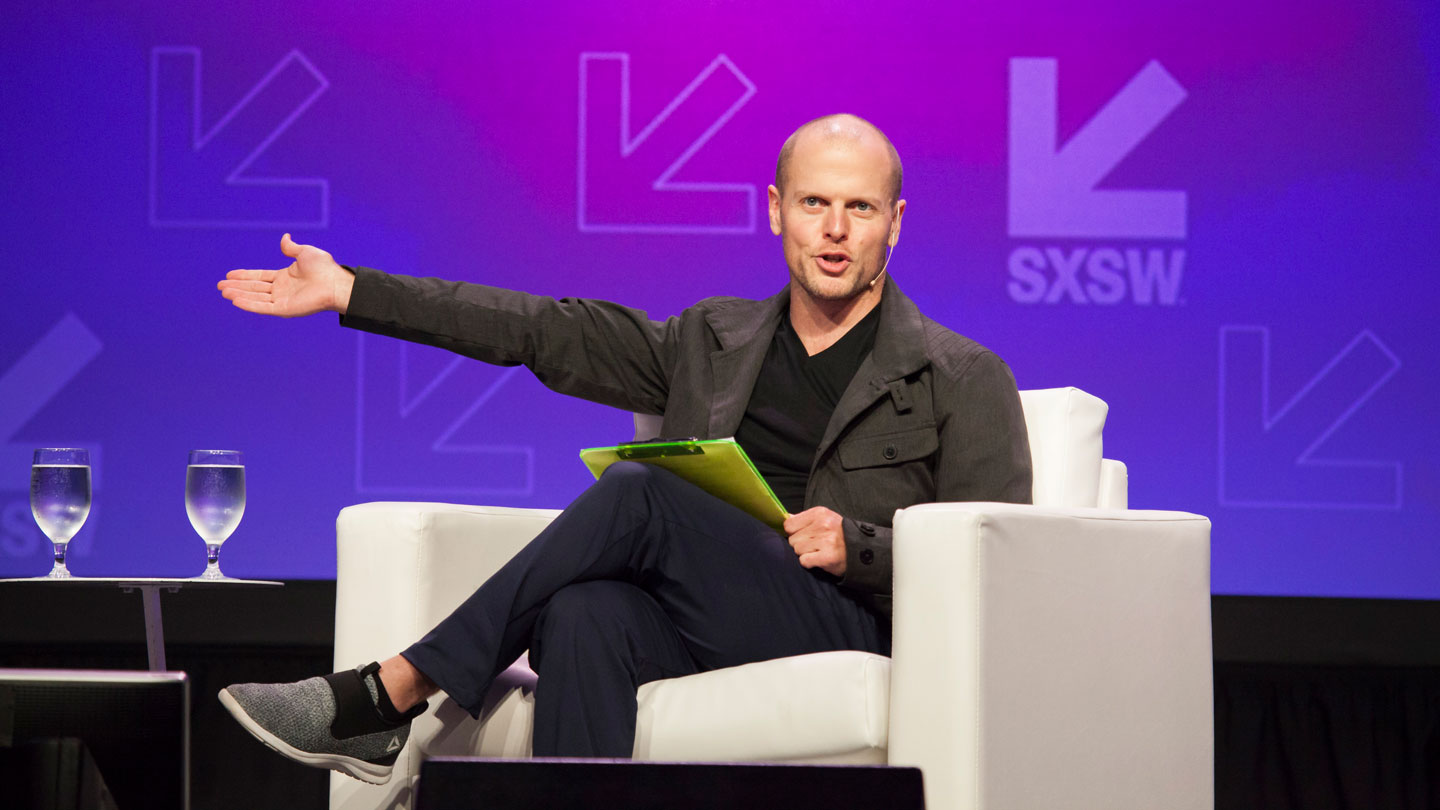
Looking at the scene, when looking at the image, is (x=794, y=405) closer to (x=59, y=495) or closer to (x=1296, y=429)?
(x=59, y=495)

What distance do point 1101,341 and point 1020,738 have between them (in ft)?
5.56

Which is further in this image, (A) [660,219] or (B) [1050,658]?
(A) [660,219]

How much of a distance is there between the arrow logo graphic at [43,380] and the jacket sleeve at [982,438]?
210 cm

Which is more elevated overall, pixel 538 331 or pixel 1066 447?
pixel 538 331

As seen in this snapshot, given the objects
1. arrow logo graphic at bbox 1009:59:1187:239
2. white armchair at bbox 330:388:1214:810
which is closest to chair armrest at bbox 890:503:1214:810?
white armchair at bbox 330:388:1214:810

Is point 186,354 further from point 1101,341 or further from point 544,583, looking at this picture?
point 1101,341

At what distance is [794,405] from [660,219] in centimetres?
117

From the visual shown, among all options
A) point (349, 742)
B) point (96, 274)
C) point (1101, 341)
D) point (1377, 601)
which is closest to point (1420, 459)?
point (1377, 601)

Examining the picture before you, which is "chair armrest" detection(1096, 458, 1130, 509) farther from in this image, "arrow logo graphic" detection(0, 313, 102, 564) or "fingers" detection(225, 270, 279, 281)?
"arrow logo graphic" detection(0, 313, 102, 564)

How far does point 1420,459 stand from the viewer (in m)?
3.10

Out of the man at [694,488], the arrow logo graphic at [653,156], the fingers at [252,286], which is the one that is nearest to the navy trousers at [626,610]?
the man at [694,488]

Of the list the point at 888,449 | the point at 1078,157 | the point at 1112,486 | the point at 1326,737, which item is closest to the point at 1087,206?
the point at 1078,157

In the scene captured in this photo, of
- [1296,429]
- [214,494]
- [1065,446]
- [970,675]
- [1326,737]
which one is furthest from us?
[1296,429]

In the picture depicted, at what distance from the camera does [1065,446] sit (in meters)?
2.09
